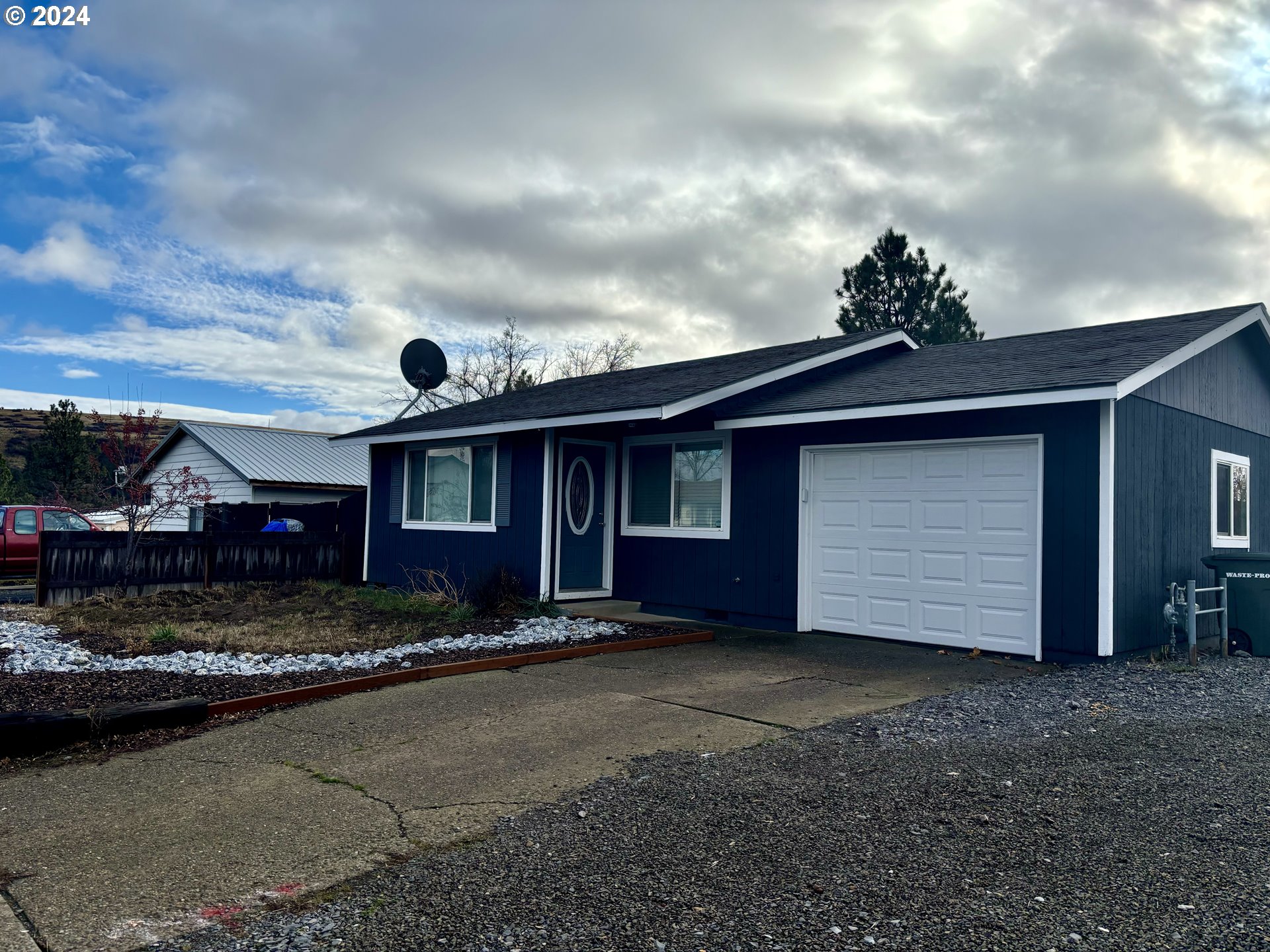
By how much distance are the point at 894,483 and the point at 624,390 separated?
14.1 ft

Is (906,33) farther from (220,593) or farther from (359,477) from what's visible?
(359,477)

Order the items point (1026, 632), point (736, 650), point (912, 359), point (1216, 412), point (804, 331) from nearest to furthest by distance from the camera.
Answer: point (1026, 632), point (736, 650), point (1216, 412), point (912, 359), point (804, 331)

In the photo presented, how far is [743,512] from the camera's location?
421 inches

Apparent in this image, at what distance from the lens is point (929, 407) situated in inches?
338

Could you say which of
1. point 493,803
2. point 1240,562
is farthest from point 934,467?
point 493,803

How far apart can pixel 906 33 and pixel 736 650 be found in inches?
295

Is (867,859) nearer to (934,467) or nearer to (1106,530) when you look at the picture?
(1106,530)

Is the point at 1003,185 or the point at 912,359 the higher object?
the point at 1003,185

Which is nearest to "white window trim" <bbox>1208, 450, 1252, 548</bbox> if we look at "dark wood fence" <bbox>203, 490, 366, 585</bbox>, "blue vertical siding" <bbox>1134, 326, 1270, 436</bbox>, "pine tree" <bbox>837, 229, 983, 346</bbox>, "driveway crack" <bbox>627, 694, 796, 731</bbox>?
"blue vertical siding" <bbox>1134, 326, 1270, 436</bbox>

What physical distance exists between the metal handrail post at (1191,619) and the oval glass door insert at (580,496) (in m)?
6.94

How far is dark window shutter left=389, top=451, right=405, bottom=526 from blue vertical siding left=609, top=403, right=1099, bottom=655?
4160mm

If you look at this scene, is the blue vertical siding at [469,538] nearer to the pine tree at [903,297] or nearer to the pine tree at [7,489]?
the pine tree at [903,297]

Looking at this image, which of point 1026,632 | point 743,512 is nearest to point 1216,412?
point 1026,632

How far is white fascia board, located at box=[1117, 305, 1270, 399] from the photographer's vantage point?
25.6 feet
